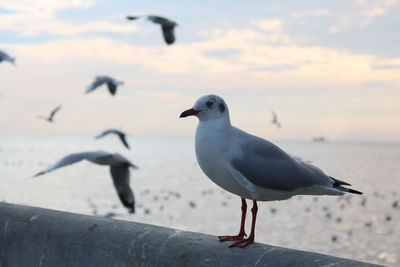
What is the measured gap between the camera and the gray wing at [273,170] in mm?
3750

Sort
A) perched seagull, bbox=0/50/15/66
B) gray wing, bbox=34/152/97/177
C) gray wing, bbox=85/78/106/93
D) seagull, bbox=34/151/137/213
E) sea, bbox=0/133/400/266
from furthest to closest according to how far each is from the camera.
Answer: sea, bbox=0/133/400/266 < gray wing, bbox=85/78/106/93 < perched seagull, bbox=0/50/15/66 < seagull, bbox=34/151/137/213 < gray wing, bbox=34/152/97/177

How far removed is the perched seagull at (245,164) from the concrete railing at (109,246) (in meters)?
0.41

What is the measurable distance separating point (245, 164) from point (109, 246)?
1.38m

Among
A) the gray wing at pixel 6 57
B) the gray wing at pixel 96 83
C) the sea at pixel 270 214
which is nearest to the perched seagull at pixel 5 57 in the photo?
the gray wing at pixel 6 57

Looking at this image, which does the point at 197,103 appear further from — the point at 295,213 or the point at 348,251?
the point at 295,213

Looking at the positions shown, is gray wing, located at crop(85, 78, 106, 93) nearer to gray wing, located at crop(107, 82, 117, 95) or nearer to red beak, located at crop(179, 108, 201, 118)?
gray wing, located at crop(107, 82, 117, 95)

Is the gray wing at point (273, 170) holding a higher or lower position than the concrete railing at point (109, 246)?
higher

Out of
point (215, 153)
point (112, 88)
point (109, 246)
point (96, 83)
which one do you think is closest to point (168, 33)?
point (112, 88)

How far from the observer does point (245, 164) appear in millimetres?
3682

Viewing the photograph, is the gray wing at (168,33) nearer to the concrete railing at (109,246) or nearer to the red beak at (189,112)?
the concrete railing at (109,246)

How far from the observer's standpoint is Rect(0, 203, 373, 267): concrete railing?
3811mm

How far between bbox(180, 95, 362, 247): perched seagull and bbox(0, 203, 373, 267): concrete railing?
0.41m

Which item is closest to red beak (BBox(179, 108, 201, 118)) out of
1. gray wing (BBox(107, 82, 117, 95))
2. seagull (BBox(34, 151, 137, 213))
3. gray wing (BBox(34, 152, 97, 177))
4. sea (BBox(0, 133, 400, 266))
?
gray wing (BBox(34, 152, 97, 177))

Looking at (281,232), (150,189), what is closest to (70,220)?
(281,232)
